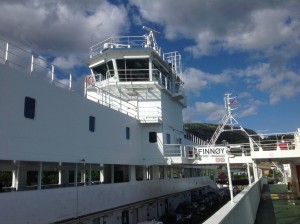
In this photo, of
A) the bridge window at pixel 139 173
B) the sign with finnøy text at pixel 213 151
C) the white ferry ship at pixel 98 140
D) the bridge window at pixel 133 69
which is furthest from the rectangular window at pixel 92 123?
the bridge window at pixel 139 173

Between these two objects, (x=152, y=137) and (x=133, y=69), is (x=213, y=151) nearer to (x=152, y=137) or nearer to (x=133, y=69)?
(x=152, y=137)

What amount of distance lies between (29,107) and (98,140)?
5.05 metres

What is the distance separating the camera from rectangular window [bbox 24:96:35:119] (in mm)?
11258

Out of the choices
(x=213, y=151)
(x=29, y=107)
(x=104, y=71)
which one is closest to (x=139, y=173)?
(x=213, y=151)

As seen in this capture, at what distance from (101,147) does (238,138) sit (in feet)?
463

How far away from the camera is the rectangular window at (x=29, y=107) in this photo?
1126 centimetres

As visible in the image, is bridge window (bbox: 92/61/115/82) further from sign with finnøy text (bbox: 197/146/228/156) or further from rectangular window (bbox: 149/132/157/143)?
sign with finnøy text (bbox: 197/146/228/156)

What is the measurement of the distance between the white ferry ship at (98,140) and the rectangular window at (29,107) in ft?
0.13

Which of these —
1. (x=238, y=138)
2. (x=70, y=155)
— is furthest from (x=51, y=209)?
(x=238, y=138)

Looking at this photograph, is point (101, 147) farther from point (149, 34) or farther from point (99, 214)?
point (149, 34)

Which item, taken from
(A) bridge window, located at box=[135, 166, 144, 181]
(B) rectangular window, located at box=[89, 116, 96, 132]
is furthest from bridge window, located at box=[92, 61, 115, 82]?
(B) rectangular window, located at box=[89, 116, 96, 132]

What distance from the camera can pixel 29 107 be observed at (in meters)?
11.4

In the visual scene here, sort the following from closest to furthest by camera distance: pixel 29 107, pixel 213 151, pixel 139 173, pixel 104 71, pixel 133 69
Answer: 1. pixel 29 107
2. pixel 213 151
3. pixel 133 69
4. pixel 139 173
5. pixel 104 71

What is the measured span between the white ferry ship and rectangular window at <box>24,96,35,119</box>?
0.04m
